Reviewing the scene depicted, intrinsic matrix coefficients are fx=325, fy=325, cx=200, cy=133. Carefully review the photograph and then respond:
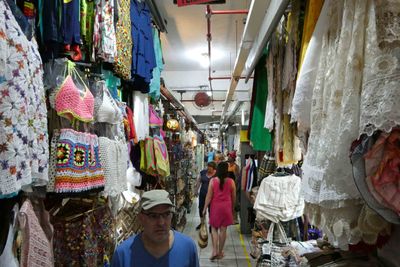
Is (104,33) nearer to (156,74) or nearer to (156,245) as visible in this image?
(156,245)

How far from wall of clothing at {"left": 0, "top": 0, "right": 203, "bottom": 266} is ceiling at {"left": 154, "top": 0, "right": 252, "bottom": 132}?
9.84 ft

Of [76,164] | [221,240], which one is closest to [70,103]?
[76,164]

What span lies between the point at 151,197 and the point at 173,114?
504 centimetres

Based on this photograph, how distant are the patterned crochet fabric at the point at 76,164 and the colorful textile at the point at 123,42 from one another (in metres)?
0.85

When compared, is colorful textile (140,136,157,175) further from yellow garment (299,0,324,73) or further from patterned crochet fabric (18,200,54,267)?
yellow garment (299,0,324,73)

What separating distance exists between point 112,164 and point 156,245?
731mm

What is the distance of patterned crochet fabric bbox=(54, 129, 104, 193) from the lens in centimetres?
190

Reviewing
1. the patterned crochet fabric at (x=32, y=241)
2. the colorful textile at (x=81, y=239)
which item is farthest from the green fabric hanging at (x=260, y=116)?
the patterned crochet fabric at (x=32, y=241)

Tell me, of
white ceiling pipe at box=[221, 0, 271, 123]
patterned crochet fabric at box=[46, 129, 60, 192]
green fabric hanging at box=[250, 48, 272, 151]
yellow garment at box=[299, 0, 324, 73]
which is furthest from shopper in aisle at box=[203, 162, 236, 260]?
yellow garment at box=[299, 0, 324, 73]

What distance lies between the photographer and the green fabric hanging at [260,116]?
335 centimetres

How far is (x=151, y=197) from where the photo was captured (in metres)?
2.25

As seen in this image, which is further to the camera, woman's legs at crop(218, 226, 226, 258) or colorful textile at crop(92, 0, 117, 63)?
woman's legs at crop(218, 226, 226, 258)

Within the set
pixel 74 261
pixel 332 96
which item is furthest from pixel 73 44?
pixel 332 96

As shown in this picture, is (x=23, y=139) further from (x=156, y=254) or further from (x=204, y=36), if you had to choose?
(x=204, y=36)
